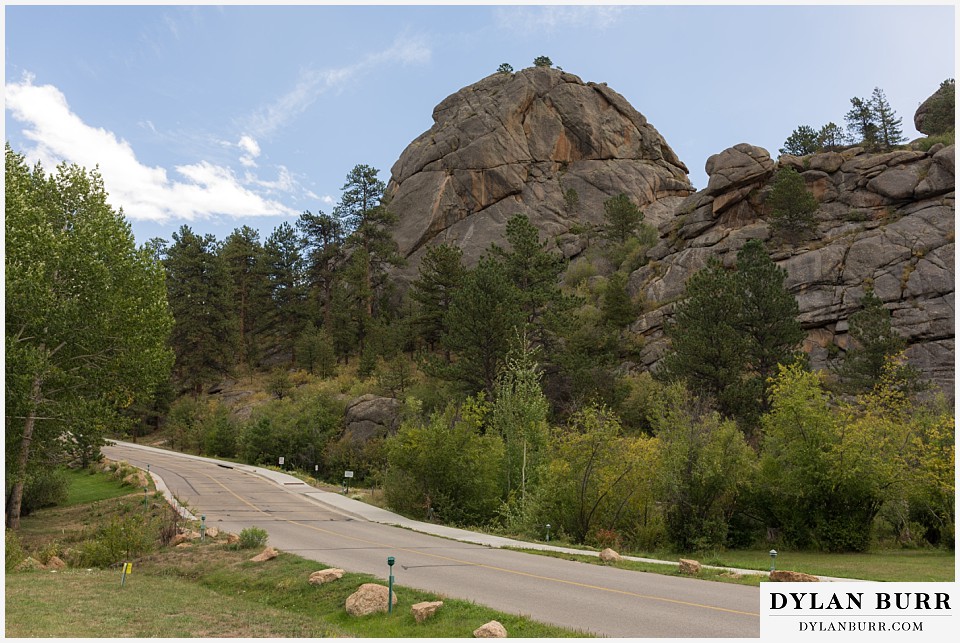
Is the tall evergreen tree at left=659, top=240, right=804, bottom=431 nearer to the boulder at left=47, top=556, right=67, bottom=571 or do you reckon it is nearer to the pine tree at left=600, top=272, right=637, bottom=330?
the pine tree at left=600, top=272, right=637, bottom=330

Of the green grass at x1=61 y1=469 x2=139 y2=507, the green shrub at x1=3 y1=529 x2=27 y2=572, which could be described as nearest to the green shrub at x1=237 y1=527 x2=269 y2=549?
the green shrub at x1=3 y1=529 x2=27 y2=572

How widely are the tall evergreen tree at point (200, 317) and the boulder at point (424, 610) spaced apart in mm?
64462

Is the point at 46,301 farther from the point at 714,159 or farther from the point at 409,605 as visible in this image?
the point at 714,159

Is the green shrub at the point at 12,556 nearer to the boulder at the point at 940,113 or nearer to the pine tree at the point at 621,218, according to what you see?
the pine tree at the point at 621,218

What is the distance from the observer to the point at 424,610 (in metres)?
10.4

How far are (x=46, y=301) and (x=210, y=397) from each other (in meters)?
48.4

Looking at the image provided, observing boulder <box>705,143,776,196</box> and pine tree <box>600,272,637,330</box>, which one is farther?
boulder <box>705,143,776,196</box>

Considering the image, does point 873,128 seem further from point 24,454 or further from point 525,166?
point 24,454

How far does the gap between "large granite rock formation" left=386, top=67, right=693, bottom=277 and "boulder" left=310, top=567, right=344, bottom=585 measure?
6170 cm

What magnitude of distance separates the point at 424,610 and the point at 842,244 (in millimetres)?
51330

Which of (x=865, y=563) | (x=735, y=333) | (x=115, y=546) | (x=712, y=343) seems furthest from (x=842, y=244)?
(x=115, y=546)

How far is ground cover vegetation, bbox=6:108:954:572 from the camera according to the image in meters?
21.5

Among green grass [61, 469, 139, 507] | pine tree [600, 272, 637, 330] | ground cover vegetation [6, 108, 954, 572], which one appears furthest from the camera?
pine tree [600, 272, 637, 330]

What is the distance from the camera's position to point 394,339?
5809cm
